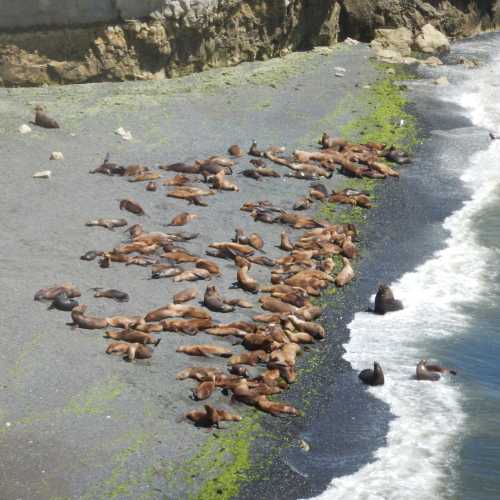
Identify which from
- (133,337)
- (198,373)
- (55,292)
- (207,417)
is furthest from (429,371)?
(55,292)

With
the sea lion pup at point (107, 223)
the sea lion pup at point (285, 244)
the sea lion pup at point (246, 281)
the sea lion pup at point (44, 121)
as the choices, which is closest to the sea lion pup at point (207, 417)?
the sea lion pup at point (246, 281)

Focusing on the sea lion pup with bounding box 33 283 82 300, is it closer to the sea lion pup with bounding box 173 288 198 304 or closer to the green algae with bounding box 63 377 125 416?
the sea lion pup with bounding box 173 288 198 304

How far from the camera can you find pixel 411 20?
36312 mm

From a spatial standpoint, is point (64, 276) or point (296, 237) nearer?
point (64, 276)

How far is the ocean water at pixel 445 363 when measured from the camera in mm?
11906

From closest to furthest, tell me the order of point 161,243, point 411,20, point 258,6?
point 161,243 < point 258,6 < point 411,20

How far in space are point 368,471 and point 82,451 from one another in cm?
327

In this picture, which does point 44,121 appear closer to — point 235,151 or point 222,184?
point 235,151

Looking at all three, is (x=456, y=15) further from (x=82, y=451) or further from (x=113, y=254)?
(x=82, y=451)

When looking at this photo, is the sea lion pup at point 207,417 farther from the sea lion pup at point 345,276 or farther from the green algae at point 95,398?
the sea lion pup at point 345,276

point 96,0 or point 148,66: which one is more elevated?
point 96,0

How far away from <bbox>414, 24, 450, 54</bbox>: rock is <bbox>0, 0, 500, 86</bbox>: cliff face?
3.18 ft

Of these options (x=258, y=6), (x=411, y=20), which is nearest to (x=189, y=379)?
(x=258, y=6)

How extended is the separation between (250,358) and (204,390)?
117 cm
